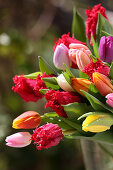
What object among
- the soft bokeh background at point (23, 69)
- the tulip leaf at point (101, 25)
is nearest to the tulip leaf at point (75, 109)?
the tulip leaf at point (101, 25)

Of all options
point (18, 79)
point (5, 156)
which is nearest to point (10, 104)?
point (5, 156)

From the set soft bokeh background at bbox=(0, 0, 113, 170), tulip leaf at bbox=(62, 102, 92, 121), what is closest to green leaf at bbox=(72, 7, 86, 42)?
tulip leaf at bbox=(62, 102, 92, 121)

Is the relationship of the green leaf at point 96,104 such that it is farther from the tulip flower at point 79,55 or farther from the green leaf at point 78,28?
the green leaf at point 78,28

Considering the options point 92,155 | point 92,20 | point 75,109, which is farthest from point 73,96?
point 92,155

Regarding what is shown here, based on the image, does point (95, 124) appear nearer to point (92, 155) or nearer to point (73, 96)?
point (73, 96)

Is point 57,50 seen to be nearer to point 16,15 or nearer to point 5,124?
point 5,124

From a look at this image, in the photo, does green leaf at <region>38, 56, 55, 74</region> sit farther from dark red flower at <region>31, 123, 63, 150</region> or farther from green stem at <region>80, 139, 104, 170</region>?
green stem at <region>80, 139, 104, 170</region>
